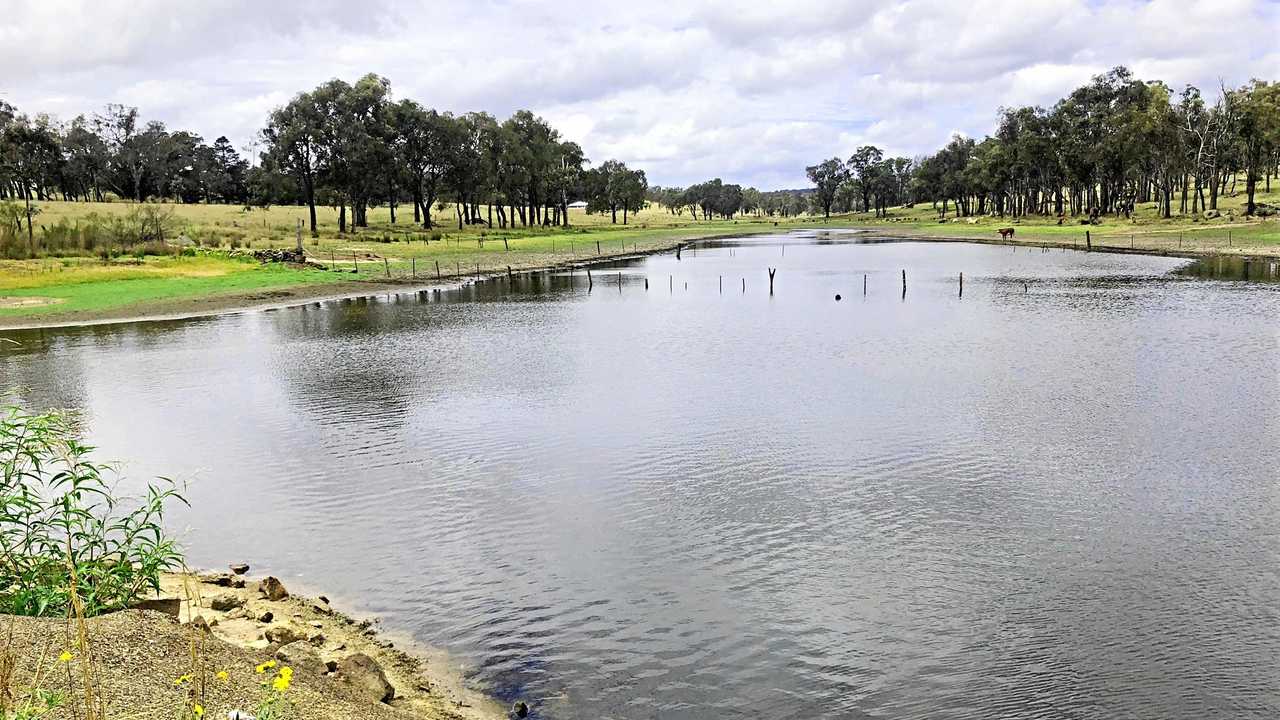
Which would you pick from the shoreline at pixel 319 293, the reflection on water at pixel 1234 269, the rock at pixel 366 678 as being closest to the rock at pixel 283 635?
the rock at pixel 366 678

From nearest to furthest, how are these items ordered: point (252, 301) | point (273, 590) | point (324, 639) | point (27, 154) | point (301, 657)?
point (301, 657), point (324, 639), point (273, 590), point (252, 301), point (27, 154)

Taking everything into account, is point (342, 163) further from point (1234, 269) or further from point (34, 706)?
point (34, 706)

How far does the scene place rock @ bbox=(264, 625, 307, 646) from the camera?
10.2 meters

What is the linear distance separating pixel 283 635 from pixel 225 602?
177 cm

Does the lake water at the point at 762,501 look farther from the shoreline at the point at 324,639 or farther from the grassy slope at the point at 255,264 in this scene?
the grassy slope at the point at 255,264

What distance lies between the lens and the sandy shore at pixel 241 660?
23.1 feet

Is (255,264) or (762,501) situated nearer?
(762,501)

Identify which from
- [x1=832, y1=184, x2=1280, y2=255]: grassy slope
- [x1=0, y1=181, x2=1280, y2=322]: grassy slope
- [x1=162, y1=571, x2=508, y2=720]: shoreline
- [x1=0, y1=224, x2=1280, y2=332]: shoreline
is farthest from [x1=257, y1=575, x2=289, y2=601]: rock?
[x1=832, y1=184, x2=1280, y2=255]: grassy slope

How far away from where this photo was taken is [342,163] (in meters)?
102

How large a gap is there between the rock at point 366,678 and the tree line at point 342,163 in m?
76.4

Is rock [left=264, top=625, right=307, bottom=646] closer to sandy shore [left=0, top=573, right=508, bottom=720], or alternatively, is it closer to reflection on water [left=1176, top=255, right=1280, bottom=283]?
sandy shore [left=0, top=573, right=508, bottom=720]

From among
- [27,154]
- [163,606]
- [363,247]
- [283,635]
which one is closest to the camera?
[163,606]

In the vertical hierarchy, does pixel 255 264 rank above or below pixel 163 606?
above

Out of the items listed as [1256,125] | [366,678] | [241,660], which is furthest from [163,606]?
[1256,125]
